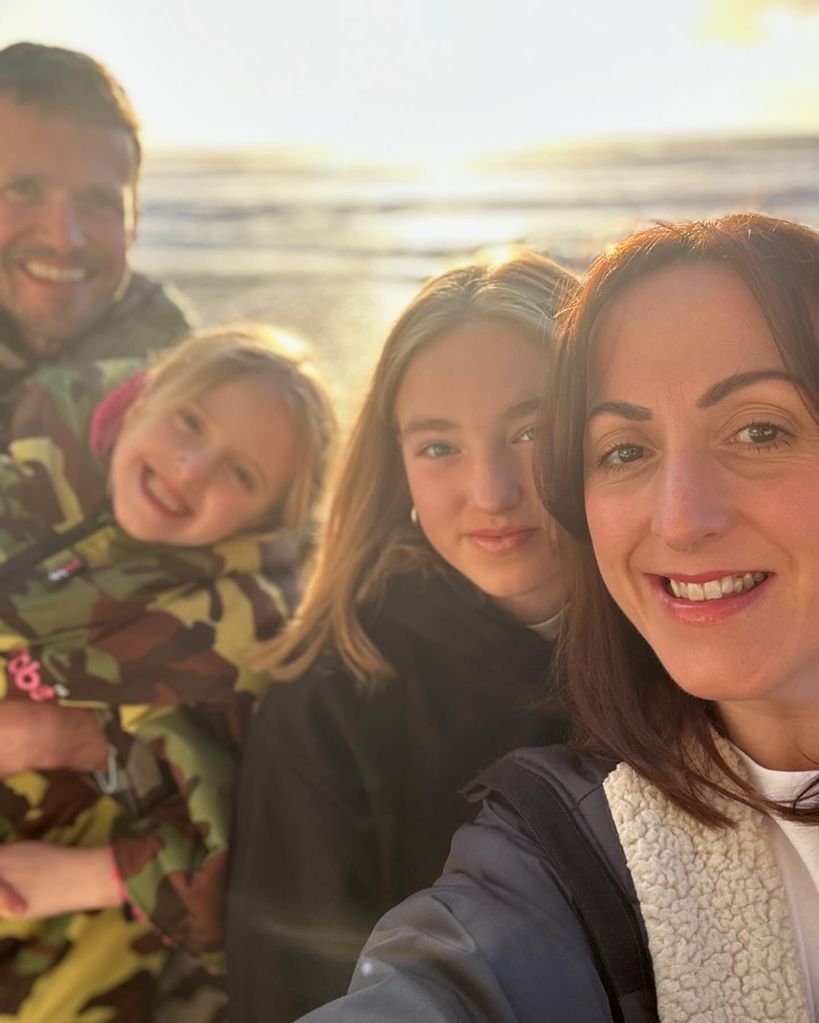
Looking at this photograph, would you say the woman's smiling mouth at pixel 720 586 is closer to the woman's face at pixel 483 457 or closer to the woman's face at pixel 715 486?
the woman's face at pixel 715 486

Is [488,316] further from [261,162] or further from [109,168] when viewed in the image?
[261,162]

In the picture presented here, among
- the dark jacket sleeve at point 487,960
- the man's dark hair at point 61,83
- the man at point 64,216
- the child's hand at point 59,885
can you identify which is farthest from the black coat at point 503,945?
the man's dark hair at point 61,83

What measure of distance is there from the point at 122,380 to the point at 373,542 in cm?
99

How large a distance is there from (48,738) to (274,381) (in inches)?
38.4

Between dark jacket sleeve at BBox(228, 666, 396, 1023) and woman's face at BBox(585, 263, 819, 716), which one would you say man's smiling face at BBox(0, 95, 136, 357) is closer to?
dark jacket sleeve at BBox(228, 666, 396, 1023)

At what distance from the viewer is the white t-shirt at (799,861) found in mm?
1297

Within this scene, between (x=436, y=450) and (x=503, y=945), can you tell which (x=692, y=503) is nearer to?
(x=503, y=945)

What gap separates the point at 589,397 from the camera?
1.40 m

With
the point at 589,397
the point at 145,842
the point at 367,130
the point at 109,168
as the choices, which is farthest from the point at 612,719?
the point at 367,130

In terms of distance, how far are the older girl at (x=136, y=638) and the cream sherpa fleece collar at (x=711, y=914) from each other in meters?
1.07

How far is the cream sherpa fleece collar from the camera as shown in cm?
125

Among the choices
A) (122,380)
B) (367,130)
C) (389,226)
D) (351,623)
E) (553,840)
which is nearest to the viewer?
(553,840)

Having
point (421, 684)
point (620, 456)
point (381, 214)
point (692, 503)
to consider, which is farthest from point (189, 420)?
point (381, 214)

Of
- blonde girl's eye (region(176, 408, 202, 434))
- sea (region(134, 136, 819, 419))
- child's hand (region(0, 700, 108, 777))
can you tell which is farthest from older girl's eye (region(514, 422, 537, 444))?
sea (region(134, 136, 819, 419))
